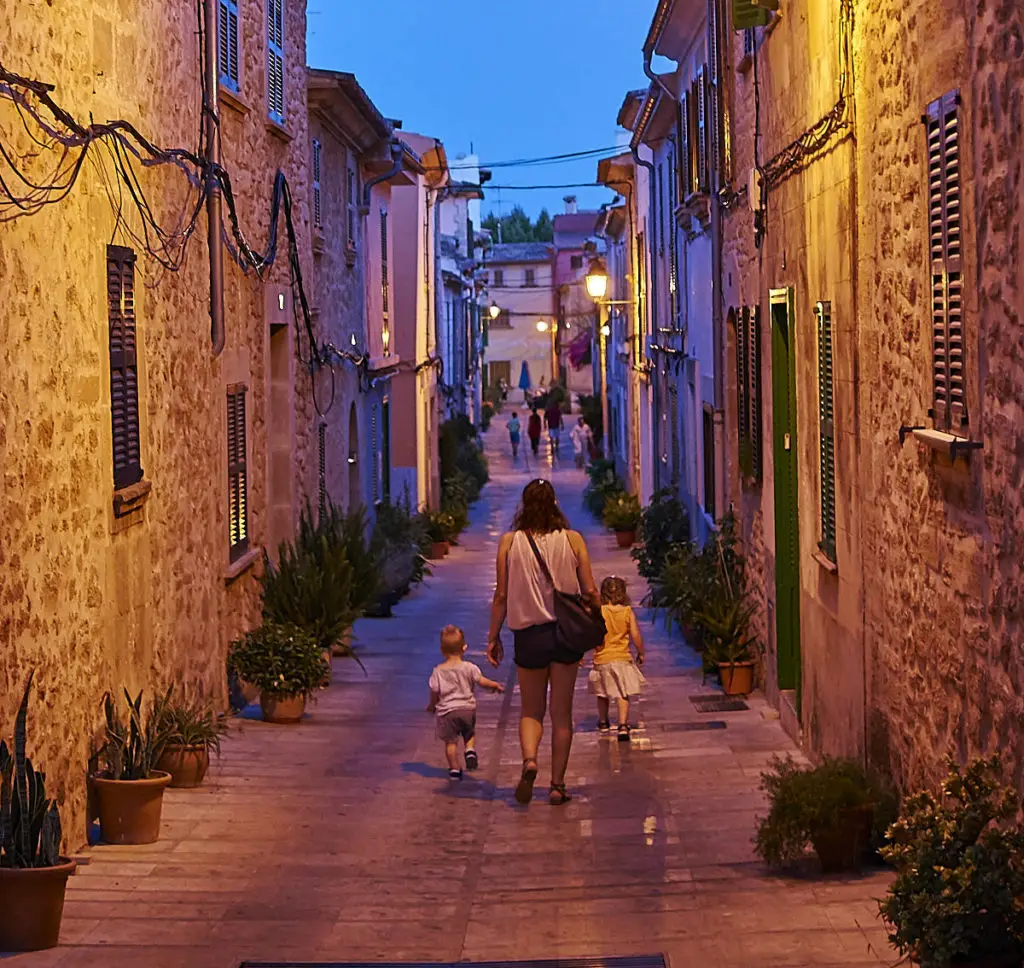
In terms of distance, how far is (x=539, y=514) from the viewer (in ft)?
30.7

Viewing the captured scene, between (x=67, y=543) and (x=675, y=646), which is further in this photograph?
(x=675, y=646)

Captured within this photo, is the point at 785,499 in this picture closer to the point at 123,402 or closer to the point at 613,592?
the point at 613,592

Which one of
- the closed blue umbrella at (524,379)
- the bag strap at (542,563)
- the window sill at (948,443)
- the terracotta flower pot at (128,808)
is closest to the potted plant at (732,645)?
the bag strap at (542,563)

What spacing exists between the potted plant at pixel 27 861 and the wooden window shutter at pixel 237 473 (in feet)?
20.1

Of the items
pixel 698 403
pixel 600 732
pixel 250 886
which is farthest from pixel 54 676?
pixel 698 403

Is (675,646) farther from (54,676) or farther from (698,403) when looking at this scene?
(54,676)

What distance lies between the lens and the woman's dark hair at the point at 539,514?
9320 mm

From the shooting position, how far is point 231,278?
12.6 m

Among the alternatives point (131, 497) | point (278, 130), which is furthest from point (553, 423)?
point (131, 497)

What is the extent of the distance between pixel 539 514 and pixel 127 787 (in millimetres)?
2614

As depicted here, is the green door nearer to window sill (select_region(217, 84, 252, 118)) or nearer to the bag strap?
the bag strap

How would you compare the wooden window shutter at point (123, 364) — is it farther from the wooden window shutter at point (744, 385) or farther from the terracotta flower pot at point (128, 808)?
the wooden window shutter at point (744, 385)

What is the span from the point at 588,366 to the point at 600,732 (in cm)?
7092

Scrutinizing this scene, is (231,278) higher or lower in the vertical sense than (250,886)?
higher
